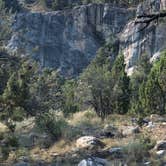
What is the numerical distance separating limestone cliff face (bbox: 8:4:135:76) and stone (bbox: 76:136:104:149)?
60932 millimetres

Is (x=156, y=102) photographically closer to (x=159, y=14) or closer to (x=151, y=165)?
(x=151, y=165)

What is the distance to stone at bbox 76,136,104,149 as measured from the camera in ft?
42.8

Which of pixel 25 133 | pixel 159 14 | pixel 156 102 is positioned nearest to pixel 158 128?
pixel 25 133

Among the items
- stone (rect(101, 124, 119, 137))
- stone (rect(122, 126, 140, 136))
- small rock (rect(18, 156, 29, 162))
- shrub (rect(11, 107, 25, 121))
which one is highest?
shrub (rect(11, 107, 25, 121))

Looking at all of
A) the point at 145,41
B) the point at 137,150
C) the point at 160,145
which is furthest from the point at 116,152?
the point at 145,41

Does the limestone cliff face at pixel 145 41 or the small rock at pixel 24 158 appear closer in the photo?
the small rock at pixel 24 158

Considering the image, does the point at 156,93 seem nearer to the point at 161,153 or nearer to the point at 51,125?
the point at 51,125

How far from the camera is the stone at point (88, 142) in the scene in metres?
13.0

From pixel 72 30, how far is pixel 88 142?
2609 inches

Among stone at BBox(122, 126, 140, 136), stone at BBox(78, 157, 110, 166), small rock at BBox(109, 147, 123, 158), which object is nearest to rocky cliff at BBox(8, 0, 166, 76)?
stone at BBox(122, 126, 140, 136)

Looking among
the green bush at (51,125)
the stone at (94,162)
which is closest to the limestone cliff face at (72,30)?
the green bush at (51,125)

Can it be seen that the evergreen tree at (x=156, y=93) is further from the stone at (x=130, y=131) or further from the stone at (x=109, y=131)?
the stone at (x=130, y=131)

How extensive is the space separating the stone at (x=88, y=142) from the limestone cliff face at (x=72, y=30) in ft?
200

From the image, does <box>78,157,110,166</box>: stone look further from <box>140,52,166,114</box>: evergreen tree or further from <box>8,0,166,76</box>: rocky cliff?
<box>8,0,166,76</box>: rocky cliff
